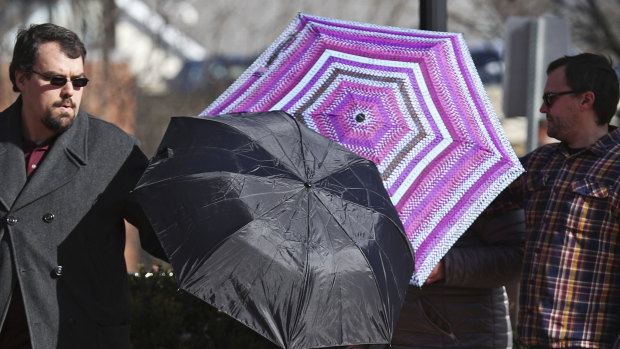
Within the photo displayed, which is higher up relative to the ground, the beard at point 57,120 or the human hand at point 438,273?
the beard at point 57,120

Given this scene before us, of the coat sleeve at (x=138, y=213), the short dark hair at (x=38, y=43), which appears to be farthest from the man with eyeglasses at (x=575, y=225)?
the short dark hair at (x=38, y=43)

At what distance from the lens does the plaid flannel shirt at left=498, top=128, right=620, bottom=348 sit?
14.3 feet

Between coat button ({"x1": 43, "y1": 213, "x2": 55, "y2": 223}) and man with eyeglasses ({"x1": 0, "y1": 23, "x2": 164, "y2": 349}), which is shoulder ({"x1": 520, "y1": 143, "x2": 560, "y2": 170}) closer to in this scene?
man with eyeglasses ({"x1": 0, "y1": 23, "x2": 164, "y2": 349})

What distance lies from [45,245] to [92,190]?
0.94 ft

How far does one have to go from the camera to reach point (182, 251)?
3484 mm

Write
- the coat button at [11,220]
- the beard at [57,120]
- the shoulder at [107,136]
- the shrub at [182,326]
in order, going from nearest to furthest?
1. the coat button at [11,220]
2. the beard at [57,120]
3. the shoulder at [107,136]
4. the shrub at [182,326]

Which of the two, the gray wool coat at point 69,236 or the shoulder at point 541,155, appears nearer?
the gray wool coat at point 69,236

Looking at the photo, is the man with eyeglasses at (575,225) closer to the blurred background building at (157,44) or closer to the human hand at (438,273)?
the human hand at (438,273)

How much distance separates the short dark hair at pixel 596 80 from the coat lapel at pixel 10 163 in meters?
2.41

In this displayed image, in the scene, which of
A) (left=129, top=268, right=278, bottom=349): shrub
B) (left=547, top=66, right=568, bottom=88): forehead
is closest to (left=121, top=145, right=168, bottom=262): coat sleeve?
(left=129, top=268, right=278, bottom=349): shrub

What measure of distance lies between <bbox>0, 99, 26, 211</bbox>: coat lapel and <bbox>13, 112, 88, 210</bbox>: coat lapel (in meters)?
0.04

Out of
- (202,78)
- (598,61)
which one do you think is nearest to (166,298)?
(598,61)

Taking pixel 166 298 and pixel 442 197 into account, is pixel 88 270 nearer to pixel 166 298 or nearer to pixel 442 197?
pixel 442 197

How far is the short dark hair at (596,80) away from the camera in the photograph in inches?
182
